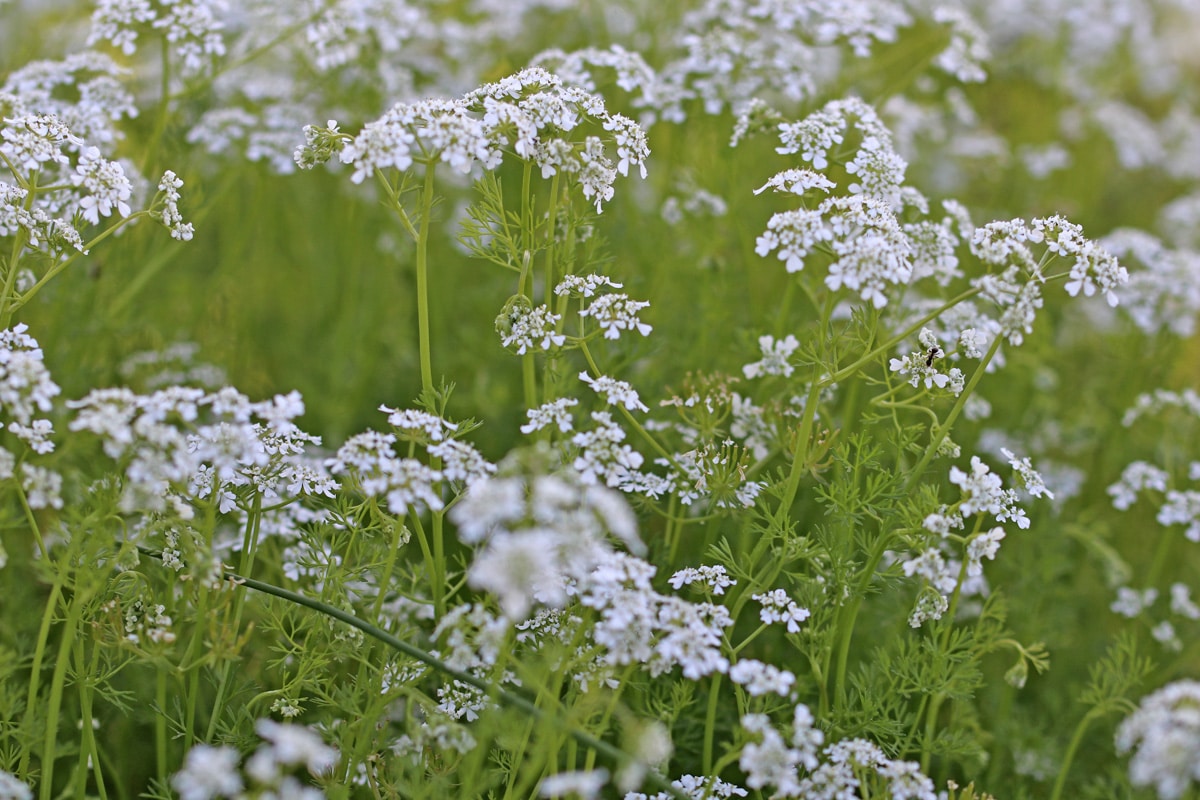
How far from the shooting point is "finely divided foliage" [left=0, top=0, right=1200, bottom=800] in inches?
117

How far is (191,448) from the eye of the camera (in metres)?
3.23

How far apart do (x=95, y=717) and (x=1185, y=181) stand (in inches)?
342

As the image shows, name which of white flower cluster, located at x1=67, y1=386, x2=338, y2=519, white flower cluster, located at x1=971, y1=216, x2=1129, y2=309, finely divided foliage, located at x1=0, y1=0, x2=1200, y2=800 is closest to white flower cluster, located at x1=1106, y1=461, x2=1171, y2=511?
finely divided foliage, located at x1=0, y1=0, x2=1200, y2=800

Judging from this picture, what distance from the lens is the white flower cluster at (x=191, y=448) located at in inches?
108

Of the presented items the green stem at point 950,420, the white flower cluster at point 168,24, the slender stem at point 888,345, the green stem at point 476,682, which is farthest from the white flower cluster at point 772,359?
the white flower cluster at point 168,24

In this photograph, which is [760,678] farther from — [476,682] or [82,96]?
[82,96]

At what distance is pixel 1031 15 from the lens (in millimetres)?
7625

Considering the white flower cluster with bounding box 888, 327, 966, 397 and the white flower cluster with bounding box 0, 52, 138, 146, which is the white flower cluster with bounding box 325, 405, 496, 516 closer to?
the white flower cluster with bounding box 888, 327, 966, 397

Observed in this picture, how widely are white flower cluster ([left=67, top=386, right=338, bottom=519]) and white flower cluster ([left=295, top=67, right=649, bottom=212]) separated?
77 centimetres

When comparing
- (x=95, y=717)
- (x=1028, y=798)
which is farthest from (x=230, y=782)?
(x=1028, y=798)

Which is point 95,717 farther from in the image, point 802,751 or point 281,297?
point 281,297

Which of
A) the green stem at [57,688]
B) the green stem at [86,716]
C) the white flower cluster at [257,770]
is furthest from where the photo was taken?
the green stem at [86,716]

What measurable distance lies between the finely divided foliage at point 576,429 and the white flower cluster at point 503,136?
0.02 m

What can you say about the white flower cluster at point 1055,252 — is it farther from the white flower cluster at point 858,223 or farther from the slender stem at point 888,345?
the white flower cluster at point 858,223
